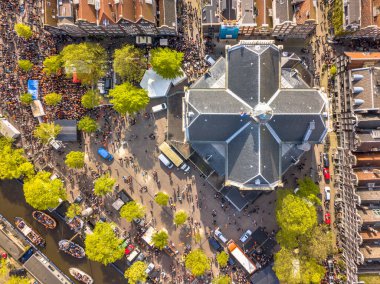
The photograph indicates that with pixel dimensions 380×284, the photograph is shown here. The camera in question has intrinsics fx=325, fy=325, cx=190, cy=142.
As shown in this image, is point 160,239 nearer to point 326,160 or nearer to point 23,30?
point 326,160

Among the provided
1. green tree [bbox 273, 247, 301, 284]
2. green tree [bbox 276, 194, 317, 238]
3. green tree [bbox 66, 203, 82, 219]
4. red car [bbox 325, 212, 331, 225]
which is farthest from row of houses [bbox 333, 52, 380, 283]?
green tree [bbox 66, 203, 82, 219]

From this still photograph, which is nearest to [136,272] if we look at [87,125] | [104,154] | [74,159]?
[104,154]

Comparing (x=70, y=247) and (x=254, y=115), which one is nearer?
(x=254, y=115)

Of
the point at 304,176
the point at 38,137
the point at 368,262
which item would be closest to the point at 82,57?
the point at 38,137

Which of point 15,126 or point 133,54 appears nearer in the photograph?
point 133,54

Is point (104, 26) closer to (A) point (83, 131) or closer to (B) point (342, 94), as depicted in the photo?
(A) point (83, 131)

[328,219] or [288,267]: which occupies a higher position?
[328,219]

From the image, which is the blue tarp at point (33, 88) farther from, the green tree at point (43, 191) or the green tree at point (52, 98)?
the green tree at point (43, 191)
